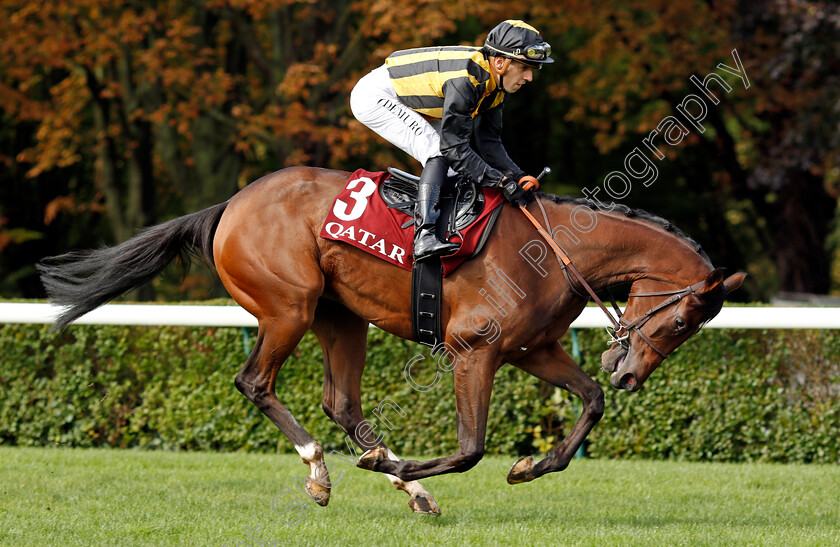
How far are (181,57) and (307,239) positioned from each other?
1002cm

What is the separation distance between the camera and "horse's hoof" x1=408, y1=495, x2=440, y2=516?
15.6 ft

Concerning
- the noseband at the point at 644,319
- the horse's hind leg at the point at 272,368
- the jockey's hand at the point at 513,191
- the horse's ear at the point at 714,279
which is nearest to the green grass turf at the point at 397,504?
the horse's hind leg at the point at 272,368

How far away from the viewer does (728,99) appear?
15141 mm

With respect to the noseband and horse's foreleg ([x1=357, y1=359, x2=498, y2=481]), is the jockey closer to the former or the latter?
horse's foreleg ([x1=357, y1=359, x2=498, y2=481])

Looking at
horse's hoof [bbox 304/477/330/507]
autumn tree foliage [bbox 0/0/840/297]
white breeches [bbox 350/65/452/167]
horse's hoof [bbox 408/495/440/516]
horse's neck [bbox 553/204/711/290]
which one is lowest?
autumn tree foliage [bbox 0/0/840/297]

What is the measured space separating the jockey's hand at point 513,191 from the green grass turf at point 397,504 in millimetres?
1562

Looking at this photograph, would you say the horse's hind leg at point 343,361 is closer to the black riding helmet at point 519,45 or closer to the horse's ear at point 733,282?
the black riding helmet at point 519,45

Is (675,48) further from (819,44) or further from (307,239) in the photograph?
(307,239)

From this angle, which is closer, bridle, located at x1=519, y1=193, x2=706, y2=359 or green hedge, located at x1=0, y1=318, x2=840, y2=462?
bridle, located at x1=519, y1=193, x2=706, y2=359

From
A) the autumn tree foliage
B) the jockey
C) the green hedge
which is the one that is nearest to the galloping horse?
the jockey

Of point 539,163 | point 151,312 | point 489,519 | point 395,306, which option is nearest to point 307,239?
point 395,306

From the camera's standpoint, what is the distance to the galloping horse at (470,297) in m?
4.39

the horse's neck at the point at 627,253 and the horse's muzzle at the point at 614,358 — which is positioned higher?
the horse's neck at the point at 627,253

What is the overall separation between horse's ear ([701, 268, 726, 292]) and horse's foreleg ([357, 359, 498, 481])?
104cm
